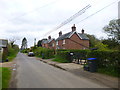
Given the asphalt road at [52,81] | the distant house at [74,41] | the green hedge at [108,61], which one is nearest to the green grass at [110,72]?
the green hedge at [108,61]

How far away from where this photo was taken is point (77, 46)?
4091 cm

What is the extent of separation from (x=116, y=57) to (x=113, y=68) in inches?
34.8

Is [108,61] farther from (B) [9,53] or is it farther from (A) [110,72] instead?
(B) [9,53]

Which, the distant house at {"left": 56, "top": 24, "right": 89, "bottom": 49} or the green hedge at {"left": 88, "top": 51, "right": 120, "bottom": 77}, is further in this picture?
the distant house at {"left": 56, "top": 24, "right": 89, "bottom": 49}

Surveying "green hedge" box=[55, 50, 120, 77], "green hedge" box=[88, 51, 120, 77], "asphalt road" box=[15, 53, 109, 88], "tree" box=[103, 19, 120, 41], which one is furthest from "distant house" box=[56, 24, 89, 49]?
"asphalt road" box=[15, 53, 109, 88]

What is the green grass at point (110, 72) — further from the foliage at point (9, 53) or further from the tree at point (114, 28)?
the tree at point (114, 28)

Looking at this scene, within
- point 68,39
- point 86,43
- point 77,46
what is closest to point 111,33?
point 86,43

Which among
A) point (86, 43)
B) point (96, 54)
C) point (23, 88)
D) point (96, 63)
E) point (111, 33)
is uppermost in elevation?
point (111, 33)

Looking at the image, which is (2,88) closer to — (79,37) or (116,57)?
(116,57)

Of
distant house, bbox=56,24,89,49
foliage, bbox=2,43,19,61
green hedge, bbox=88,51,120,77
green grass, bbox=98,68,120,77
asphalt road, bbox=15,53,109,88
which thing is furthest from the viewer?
distant house, bbox=56,24,89,49

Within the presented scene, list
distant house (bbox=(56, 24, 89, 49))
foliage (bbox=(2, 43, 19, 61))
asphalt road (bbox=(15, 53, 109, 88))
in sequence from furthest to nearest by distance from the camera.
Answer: distant house (bbox=(56, 24, 89, 49)) < foliage (bbox=(2, 43, 19, 61)) < asphalt road (bbox=(15, 53, 109, 88))

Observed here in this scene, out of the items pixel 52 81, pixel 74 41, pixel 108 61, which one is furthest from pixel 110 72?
pixel 74 41

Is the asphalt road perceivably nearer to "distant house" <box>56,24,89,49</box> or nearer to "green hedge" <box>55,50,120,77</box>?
"green hedge" <box>55,50,120,77</box>

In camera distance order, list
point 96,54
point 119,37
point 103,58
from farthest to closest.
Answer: point 119,37, point 96,54, point 103,58
